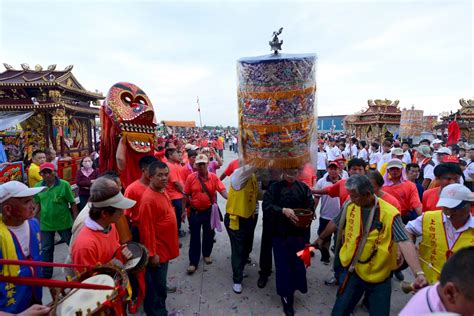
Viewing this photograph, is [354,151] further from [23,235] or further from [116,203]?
[23,235]

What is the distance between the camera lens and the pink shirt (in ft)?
3.91

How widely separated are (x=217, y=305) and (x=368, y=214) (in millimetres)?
2331

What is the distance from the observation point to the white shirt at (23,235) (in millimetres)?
2016

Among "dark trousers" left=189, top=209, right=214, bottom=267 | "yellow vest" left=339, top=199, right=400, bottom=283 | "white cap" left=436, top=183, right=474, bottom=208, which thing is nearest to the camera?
"white cap" left=436, top=183, right=474, bottom=208

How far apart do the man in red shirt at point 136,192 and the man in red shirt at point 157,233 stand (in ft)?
1.03

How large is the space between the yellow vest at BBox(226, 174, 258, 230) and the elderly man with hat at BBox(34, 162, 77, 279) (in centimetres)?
247

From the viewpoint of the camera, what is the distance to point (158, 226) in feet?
9.65

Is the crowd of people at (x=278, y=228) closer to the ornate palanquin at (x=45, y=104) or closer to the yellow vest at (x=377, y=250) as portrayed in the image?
the yellow vest at (x=377, y=250)

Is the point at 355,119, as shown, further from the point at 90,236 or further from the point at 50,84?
the point at 90,236

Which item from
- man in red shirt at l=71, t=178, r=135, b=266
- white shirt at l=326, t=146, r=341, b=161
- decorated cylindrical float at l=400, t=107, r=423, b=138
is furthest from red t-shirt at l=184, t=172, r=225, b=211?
decorated cylindrical float at l=400, t=107, r=423, b=138

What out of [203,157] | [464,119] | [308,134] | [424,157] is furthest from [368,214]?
[464,119]

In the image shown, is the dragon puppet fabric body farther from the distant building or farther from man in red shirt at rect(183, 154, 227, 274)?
the distant building

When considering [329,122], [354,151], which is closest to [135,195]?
[354,151]

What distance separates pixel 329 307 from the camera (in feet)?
11.4
